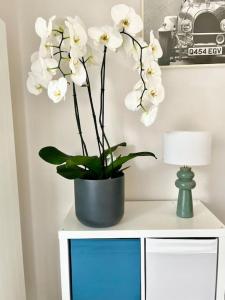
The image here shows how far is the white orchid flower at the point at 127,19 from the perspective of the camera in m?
0.99

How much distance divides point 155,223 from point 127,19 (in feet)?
2.62

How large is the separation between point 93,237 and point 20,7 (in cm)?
112

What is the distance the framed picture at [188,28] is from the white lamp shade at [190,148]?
417 millimetres

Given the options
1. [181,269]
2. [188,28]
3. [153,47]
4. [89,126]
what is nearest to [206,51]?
[188,28]

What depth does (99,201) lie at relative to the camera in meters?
1.12

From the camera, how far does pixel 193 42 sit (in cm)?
138

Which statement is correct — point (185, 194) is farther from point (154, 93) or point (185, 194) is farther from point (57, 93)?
point (57, 93)

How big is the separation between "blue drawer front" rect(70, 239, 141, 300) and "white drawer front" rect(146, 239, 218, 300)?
58 mm

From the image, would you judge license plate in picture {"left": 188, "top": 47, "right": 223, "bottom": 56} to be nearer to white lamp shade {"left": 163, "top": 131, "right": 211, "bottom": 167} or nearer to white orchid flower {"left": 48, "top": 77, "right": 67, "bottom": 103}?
white lamp shade {"left": 163, "top": 131, "right": 211, "bottom": 167}

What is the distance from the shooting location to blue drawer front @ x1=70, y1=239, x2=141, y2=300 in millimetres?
1145

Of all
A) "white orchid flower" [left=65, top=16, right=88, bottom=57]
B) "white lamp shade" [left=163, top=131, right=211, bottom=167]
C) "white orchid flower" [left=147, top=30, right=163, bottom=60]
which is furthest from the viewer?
"white lamp shade" [left=163, top=131, right=211, bottom=167]

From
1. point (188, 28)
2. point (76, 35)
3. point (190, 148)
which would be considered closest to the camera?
point (76, 35)

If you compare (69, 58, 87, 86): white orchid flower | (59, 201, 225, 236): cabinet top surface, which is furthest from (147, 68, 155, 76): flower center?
(59, 201, 225, 236): cabinet top surface

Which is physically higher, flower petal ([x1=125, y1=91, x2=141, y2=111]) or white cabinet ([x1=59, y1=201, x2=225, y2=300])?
flower petal ([x1=125, y1=91, x2=141, y2=111])
